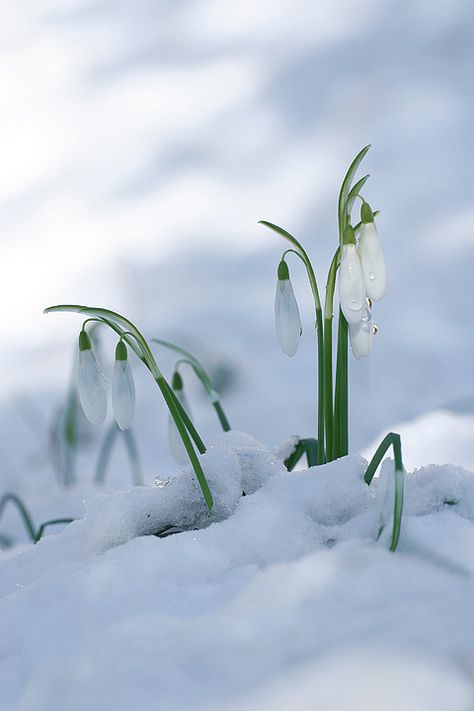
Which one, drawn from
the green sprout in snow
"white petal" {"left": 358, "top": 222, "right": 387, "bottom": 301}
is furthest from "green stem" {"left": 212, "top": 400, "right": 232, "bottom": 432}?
"white petal" {"left": 358, "top": 222, "right": 387, "bottom": 301}

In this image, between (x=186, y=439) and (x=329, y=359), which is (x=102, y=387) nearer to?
(x=186, y=439)

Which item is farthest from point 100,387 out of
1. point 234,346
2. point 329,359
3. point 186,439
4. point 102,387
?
point 234,346

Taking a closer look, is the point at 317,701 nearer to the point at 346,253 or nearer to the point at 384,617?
the point at 384,617

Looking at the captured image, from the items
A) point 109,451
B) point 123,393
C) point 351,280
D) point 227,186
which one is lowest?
point 109,451

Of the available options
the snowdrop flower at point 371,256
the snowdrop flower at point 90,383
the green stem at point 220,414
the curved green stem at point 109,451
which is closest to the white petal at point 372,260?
the snowdrop flower at point 371,256

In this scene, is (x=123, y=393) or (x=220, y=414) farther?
(x=220, y=414)

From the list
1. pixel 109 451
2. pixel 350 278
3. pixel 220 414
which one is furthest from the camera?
pixel 109 451

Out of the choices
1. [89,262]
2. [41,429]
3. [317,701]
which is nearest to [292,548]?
[317,701]
